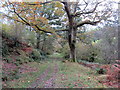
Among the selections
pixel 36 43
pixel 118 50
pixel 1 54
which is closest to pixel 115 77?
pixel 118 50

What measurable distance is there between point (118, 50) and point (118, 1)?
17.8 feet

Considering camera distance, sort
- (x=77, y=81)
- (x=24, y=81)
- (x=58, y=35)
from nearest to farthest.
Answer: (x=77, y=81) → (x=24, y=81) → (x=58, y=35)

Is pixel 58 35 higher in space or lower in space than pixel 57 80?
higher

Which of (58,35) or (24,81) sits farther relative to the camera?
(58,35)

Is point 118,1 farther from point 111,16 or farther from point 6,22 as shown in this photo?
point 6,22

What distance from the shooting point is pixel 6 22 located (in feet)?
41.2

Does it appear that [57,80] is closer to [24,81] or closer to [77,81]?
[77,81]

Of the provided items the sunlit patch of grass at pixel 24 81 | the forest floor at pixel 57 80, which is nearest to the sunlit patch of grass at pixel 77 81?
the forest floor at pixel 57 80

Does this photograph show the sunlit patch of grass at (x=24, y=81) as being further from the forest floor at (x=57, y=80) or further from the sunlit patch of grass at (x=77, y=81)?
the sunlit patch of grass at (x=77, y=81)

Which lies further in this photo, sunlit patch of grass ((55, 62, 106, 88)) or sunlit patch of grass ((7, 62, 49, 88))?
sunlit patch of grass ((7, 62, 49, 88))

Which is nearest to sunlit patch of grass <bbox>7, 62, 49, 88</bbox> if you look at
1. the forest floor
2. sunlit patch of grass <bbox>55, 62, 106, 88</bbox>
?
the forest floor

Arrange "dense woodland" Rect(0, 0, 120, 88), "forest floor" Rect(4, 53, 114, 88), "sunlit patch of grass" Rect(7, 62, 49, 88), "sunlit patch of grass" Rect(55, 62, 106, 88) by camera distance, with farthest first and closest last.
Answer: "dense woodland" Rect(0, 0, 120, 88) < "sunlit patch of grass" Rect(7, 62, 49, 88) < "forest floor" Rect(4, 53, 114, 88) < "sunlit patch of grass" Rect(55, 62, 106, 88)

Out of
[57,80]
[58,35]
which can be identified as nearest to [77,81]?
[57,80]

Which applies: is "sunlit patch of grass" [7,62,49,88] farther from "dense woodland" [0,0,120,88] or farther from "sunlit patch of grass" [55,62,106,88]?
"sunlit patch of grass" [55,62,106,88]
